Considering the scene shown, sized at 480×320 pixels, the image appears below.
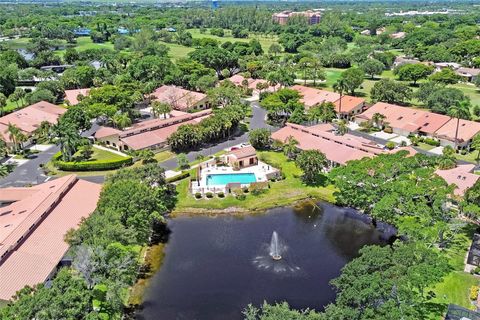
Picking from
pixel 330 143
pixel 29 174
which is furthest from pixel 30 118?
pixel 330 143

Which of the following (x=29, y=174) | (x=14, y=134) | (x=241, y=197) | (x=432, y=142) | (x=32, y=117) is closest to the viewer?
(x=241, y=197)

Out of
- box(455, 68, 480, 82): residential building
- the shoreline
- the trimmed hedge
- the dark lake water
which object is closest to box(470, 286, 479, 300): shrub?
the dark lake water

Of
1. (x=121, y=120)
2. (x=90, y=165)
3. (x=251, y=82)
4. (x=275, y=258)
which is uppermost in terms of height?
(x=121, y=120)

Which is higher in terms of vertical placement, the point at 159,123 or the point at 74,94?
the point at 74,94

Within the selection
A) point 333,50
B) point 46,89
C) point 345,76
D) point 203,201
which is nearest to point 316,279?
point 203,201

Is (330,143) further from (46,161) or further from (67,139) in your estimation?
(46,161)

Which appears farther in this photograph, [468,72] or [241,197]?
[468,72]

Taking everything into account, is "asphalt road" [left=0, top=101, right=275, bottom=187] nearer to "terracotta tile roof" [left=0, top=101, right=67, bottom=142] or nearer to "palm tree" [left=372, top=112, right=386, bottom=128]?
"terracotta tile roof" [left=0, top=101, right=67, bottom=142]
